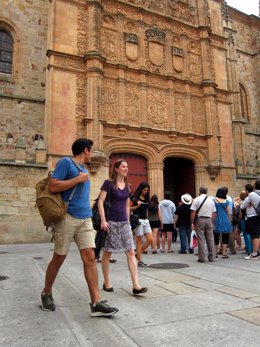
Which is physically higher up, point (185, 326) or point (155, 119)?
point (155, 119)

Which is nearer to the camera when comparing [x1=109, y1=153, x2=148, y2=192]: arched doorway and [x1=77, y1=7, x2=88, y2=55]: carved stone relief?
[x1=77, y1=7, x2=88, y2=55]: carved stone relief

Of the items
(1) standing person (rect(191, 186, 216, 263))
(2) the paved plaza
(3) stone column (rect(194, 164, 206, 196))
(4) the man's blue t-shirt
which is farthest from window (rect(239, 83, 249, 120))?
(4) the man's blue t-shirt

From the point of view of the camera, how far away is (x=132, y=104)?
15.2m

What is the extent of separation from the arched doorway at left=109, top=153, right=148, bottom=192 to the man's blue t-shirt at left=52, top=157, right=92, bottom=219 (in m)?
11.3

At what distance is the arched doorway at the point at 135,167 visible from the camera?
49.4 ft

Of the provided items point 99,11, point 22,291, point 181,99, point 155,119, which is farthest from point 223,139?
point 22,291

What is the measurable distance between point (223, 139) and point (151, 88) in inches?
200

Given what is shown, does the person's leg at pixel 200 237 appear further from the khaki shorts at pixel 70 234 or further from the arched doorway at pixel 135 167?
the arched doorway at pixel 135 167

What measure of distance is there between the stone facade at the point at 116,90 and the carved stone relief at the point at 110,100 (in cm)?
5

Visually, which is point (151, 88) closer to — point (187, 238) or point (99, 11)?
point (99, 11)

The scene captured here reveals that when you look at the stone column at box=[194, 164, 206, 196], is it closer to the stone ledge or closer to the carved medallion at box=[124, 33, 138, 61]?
the carved medallion at box=[124, 33, 138, 61]

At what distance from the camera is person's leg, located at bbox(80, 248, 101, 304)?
10.9ft

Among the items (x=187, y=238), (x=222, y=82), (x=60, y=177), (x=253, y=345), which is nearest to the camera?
(x=253, y=345)

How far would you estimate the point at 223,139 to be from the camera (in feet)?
57.1
